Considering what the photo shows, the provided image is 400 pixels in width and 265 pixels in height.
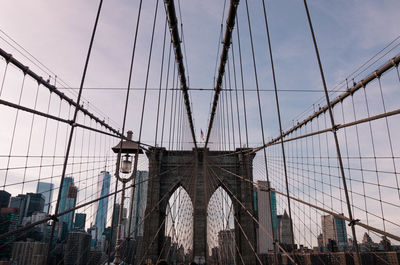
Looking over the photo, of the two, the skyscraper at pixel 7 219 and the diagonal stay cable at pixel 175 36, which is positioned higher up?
the diagonal stay cable at pixel 175 36

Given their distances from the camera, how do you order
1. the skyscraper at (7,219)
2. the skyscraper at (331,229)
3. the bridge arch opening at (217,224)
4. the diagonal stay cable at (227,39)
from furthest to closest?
the bridge arch opening at (217,224)
the skyscraper at (331,229)
the diagonal stay cable at (227,39)
the skyscraper at (7,219)

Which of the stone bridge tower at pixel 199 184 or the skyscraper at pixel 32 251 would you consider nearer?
the skyscraper at pixel 32 251

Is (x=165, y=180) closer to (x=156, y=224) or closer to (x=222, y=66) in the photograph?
(x=156, y=224)

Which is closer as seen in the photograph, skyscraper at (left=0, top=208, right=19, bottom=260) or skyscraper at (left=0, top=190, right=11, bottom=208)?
skyscraper at (left=0, top=208, right=19, bottom=260)

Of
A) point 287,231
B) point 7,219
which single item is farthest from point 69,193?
point 287,231

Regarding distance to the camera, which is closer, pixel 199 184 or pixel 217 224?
pixel 217 224

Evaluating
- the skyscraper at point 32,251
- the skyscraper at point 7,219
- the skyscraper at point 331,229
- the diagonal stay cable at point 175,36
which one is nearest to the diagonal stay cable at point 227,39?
the diagonal stay cable at point 175,36

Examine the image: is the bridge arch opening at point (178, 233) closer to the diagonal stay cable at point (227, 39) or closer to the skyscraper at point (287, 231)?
the skyscraper at point (287, 231)

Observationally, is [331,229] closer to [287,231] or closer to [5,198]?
[5,198]

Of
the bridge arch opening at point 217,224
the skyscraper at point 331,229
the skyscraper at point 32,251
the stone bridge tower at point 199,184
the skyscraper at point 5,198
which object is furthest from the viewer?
the stone bridge tower at point 199,184

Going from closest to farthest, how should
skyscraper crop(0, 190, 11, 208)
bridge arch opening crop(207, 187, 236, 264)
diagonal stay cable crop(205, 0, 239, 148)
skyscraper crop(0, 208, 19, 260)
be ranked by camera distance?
skyscraper crop(0, 208, 19, 260) → diagonal stay cable crop(205, 0, 239, 148) → skyscraper crop(0, 190, 11, 208) → bridge arch opening crop(207, 187, 236, 264)

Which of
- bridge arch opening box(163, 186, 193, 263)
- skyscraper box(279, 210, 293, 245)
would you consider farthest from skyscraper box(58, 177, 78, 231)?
skyscraper box(279, 210, 293, 245)

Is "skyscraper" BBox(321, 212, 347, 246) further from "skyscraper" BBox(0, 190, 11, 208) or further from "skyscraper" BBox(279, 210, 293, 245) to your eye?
"skyscraper" BBox(0, 190, 11, 208)

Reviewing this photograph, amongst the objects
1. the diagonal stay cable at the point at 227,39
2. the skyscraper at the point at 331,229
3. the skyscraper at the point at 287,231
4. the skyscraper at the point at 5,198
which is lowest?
the skyscraper at the point at 287,231
